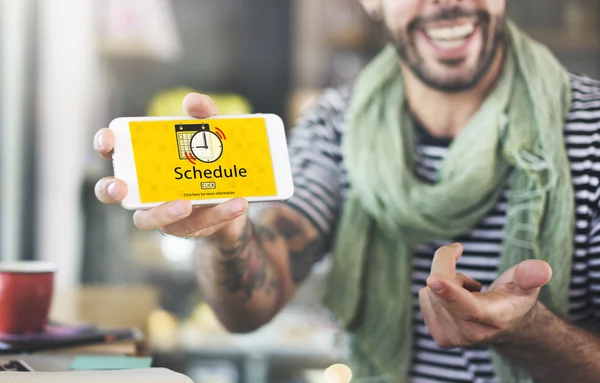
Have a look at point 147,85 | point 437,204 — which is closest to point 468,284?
point 437,204

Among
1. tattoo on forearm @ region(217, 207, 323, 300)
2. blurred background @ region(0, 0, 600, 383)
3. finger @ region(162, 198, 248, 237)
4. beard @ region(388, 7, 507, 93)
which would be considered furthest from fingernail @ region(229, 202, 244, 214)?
blurred background @ region(0, 0, 600, 383)

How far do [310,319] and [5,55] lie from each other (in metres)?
1.40

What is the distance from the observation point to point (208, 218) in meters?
0.74

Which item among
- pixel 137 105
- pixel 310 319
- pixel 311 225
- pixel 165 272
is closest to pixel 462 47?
pixel 311 225

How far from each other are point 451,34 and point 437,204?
0.23m

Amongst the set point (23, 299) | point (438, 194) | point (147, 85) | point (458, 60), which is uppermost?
point (147, 85)

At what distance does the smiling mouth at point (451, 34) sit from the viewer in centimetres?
101

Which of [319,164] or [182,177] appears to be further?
[319,164]

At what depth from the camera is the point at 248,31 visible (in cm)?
309

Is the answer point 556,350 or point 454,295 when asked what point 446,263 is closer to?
point 454,295

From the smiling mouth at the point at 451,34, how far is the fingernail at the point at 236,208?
0.45m

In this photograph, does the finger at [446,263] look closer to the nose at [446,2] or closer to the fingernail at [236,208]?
the fingernail at [236,208]

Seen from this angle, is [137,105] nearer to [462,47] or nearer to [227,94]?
[227,94]

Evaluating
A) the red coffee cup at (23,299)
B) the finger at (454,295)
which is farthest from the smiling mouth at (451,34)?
the red coffee cup at (23,299)
